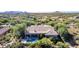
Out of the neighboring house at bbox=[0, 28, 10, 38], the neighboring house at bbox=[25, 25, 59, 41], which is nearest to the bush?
the neighboring house at bbox=[25, 25, 59, 41]

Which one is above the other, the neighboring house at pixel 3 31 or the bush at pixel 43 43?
the neighboring house at pixel 3 31

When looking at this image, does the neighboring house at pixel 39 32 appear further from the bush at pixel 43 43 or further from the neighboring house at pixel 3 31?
the neighboring house at pixel 3 31

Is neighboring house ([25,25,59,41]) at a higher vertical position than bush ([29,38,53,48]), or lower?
higher

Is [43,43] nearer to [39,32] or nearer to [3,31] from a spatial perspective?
[39,32]

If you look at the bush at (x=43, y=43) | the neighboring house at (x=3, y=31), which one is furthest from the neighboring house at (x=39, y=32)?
the neighboring house at (x=3, y=31)

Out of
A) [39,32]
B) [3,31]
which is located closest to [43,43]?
[39,32]

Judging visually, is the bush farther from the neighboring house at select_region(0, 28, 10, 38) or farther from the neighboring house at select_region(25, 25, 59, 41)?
the neighboring house at select_region(0, 28, 10, 38)

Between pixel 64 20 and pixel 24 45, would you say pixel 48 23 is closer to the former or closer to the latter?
pixel 64 20
